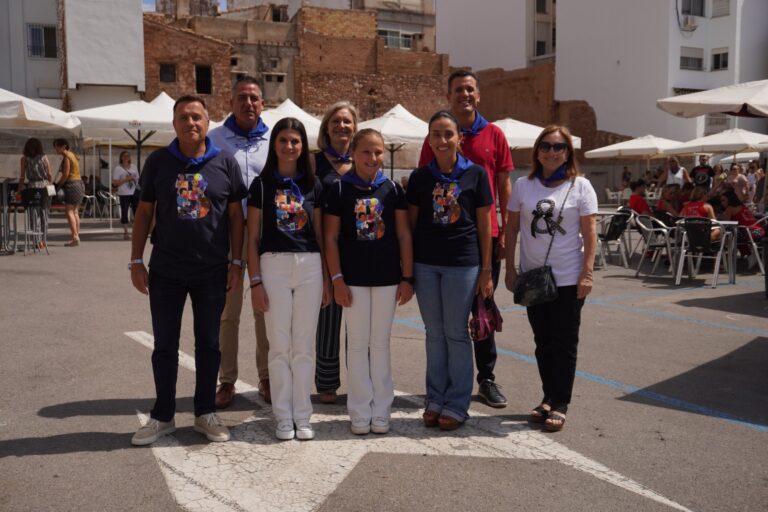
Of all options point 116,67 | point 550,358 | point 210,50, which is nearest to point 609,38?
point 210,50

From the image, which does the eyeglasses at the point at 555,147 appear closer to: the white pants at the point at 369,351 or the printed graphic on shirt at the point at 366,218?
the printed graphic on shirt at the point at 366,218

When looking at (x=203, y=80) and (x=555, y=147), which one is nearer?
(x=555, y=147)

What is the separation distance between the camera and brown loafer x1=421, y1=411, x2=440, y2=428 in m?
4.53

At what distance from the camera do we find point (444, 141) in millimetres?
4293

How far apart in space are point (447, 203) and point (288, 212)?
909 mm

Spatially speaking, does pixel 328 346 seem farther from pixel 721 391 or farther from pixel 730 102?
pixel 730 102

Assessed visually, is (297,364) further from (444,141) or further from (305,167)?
(444,141)

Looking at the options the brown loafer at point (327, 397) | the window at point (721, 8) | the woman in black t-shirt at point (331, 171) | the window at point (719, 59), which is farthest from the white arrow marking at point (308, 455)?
the window at point (721, 8)

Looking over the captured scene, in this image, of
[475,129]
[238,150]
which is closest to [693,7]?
[475,129]

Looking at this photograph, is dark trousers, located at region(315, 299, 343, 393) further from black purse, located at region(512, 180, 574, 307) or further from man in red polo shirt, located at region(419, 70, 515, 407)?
black purse, located at region(512, 180, 574, 307)

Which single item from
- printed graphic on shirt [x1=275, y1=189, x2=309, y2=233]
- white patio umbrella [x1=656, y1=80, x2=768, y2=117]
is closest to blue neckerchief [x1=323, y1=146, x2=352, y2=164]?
printed graphic on shirt [x1=275, y1=189, x2=309, y2=233]

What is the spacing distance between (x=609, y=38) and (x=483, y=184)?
4014 cm

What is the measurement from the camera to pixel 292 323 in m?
4.32

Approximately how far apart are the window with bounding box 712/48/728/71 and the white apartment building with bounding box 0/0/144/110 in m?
28.1
